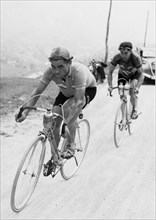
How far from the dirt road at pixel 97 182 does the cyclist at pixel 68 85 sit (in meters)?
0.83

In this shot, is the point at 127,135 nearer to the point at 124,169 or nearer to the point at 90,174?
the point at 124,169

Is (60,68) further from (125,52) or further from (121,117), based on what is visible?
(121,117)

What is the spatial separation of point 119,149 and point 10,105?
462cm

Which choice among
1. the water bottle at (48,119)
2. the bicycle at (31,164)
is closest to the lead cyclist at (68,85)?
the bicycle at (31,164)

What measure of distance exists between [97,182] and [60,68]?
272cm

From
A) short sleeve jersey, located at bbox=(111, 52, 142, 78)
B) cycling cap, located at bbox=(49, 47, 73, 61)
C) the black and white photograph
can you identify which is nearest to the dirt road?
the black and white photograph

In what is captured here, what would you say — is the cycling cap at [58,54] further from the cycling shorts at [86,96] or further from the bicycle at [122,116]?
the bicycle at [122,116]

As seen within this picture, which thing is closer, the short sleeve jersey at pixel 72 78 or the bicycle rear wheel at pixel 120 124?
the short sleeve jersey at pixel 72 78

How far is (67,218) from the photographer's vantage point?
4738mm

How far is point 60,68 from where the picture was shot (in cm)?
416

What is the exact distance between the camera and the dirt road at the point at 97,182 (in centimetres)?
489

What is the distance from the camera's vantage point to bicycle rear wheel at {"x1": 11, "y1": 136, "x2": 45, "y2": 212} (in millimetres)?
4207

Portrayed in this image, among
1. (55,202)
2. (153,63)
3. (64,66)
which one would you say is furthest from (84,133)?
(153,63)

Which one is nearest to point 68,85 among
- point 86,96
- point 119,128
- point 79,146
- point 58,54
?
point 86,96
